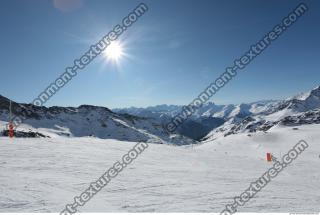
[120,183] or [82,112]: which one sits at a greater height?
[82,112]

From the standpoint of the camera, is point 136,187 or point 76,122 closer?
point 136,187

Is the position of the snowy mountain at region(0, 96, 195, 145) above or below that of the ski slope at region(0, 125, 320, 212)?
above

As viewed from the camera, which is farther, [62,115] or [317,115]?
[317,115]

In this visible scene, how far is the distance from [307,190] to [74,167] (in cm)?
950

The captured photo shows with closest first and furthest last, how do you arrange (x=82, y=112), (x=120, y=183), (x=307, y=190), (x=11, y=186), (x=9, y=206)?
(x=9, y=206) < (x=11, y=186) < (x=120, y=183) < (x=307, y=190) < (x=82, y=112)

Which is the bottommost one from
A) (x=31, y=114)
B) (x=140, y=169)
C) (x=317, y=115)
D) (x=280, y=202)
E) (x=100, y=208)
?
(x=280, y=202)

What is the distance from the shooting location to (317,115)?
174 meters

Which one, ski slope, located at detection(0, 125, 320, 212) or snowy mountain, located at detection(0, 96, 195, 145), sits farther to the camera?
snowy mountain, located at detection(0, 96, 195, 145)

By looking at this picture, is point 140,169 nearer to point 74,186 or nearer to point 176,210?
point 74,186

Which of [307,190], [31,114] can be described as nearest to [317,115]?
[31,114]

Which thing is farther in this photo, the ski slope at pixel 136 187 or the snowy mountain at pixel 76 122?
the snowy mountain at pixel 76 122

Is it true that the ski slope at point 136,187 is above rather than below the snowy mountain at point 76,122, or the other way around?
below

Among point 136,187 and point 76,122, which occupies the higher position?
point 76,122

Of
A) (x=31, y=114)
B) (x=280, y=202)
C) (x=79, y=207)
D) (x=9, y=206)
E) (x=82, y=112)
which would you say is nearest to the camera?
(x=9, y=206)
